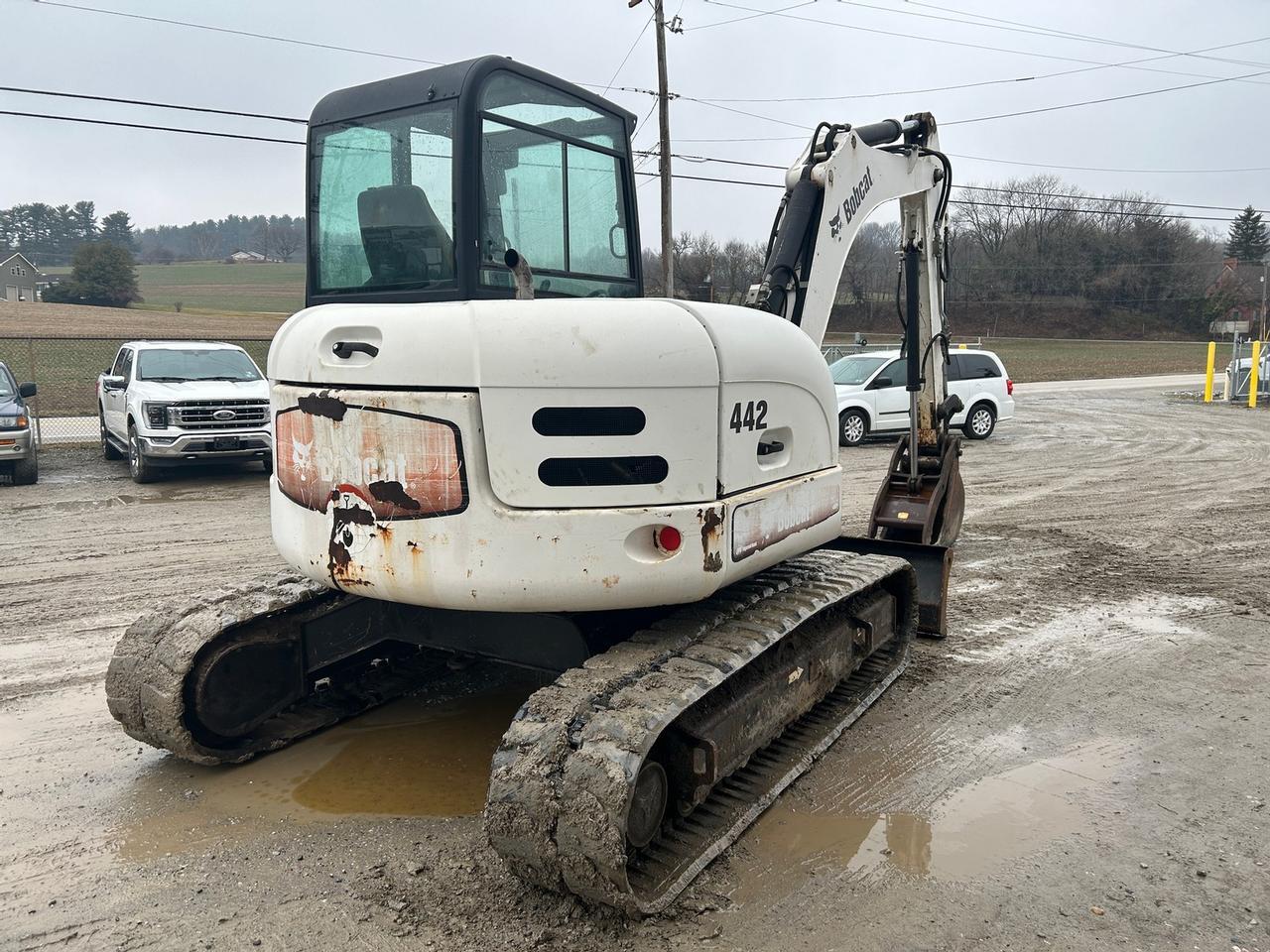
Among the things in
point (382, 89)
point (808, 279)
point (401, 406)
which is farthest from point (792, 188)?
point (401, 406)

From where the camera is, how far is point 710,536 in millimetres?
3625

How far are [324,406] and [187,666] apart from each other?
1425 millimetres

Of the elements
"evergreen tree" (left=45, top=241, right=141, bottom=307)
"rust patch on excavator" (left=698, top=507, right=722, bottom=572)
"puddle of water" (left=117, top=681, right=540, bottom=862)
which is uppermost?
"evergreen tree" (left=45, top=241, right=141, bottom=307)

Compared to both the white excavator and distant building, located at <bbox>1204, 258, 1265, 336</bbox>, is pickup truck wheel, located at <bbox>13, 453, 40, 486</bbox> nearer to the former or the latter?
the white excavator

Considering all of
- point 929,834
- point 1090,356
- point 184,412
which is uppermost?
point 1090,356

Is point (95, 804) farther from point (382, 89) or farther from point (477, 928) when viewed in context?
point (382, 89)

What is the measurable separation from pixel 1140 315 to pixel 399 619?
8556 centimetres

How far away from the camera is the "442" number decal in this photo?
375cm

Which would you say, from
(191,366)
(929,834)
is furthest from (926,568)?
(191,366)

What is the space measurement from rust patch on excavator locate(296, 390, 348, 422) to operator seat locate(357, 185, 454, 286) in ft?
2.11

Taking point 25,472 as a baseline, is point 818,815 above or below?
below

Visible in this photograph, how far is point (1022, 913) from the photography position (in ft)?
10.9

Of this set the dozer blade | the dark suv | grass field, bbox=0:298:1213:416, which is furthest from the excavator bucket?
→ grass field, bbox=0:298:1213:416

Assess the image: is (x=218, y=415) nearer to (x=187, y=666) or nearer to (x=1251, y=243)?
(x=187, y=666)
